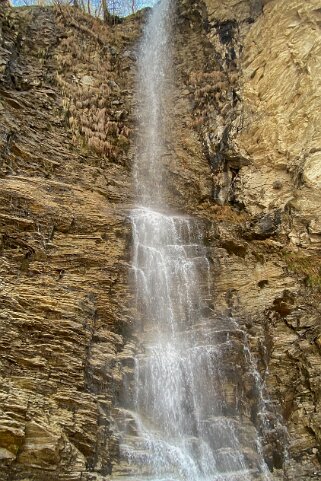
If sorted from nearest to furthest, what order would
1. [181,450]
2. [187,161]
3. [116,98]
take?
1. [181,450]
2. [187,161]
3. [116,98]

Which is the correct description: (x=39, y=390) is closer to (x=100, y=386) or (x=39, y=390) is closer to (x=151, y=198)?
(x=100, y=386)

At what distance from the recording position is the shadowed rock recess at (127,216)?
8.88 m

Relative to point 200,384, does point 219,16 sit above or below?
above

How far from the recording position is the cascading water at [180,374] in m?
8.76

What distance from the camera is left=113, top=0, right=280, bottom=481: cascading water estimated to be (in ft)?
28.7

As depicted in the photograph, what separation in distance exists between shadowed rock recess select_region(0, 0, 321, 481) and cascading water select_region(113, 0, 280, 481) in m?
0.20

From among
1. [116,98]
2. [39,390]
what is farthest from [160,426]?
[116,98]

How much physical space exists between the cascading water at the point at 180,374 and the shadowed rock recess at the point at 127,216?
0.20 meters

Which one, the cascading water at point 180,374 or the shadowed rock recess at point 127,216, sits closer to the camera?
the cascading water at point 180,374

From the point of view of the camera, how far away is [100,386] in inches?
378

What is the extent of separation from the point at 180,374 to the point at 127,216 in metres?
5.26

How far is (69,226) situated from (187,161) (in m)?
6.94

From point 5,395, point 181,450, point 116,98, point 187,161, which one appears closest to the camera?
point 5,395

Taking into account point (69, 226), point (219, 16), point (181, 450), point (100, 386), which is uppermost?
point (219, 16)
